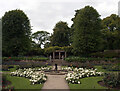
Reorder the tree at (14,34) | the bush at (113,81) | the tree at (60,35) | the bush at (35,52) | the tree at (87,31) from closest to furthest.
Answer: the bush at (113,81)
the tree at (87,31)
the tree at (14,34)
the bush at (35,52)
the tree at (60,35)

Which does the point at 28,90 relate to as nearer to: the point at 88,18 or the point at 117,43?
the point at 88,18

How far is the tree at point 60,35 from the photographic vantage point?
4553 centimetres

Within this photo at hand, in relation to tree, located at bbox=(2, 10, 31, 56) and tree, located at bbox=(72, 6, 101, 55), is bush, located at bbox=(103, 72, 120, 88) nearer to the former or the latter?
tree, located at bbox=(72, 6, 101, 55)

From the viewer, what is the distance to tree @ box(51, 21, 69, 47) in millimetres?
45531

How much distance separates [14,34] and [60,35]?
16943 millimetres

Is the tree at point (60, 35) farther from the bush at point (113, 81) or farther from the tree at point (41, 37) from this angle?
the bush at point (113, 81)

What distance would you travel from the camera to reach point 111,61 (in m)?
25.5

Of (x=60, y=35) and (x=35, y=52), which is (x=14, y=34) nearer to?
(x=35, y=52)

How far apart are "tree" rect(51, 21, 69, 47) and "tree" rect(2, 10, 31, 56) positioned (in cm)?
1359

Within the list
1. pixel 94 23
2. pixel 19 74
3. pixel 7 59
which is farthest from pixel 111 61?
pixel 7 59

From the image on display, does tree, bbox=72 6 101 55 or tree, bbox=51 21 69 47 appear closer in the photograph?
tree, bbox=72 6 101 55

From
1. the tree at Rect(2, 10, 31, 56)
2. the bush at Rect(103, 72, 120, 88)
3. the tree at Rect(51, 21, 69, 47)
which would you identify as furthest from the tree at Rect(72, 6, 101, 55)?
the bush at Rect(103, 72, 120, 88)

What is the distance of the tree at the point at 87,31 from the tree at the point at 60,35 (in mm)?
15173

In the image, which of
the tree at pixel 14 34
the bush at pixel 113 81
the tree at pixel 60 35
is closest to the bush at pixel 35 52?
the tree at pixel 14 34
